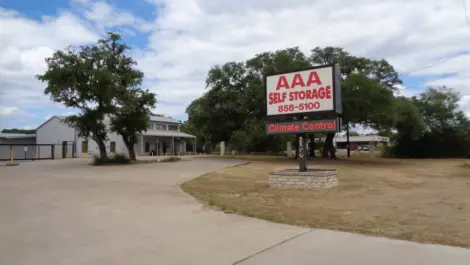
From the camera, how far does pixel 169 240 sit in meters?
6.74

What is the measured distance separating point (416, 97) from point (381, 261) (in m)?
47.5

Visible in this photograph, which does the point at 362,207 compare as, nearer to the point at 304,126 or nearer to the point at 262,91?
the point at 304,126

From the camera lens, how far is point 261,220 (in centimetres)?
859

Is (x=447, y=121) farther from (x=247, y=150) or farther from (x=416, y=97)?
(x=247, y=150)

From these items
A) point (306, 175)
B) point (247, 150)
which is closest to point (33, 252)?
point (306, 175)

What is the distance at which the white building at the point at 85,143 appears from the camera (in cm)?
4481

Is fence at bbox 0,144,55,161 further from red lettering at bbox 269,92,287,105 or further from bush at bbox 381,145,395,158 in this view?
bush at bbox 381,145,395,158

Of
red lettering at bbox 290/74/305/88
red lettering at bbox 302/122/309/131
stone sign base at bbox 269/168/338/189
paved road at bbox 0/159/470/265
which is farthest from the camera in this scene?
red lettering at bbox 290/74/305/88

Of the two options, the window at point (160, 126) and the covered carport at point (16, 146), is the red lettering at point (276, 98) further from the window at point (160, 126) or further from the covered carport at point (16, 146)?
the window at point (160, 126)

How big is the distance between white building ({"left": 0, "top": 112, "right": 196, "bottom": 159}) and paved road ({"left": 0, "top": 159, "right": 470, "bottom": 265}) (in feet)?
112

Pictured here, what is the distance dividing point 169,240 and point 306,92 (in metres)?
10.2

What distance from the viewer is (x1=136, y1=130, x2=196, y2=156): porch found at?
163 ft

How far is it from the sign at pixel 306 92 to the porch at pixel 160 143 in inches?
1335

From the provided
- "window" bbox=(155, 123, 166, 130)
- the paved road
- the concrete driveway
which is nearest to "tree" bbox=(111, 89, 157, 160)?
the concrete driveway
